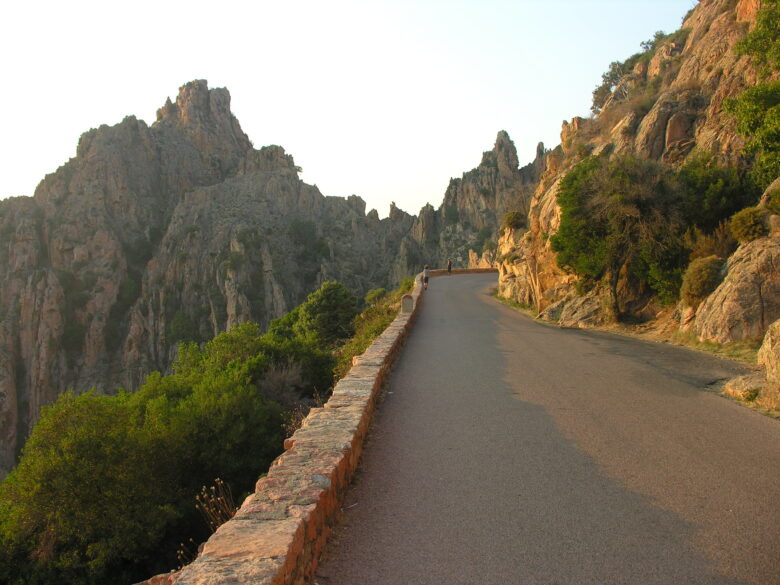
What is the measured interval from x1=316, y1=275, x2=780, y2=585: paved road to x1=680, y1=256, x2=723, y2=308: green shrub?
3930mm

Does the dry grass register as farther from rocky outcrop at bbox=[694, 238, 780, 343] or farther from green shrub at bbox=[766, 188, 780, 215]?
green shrub at bbox=[766, 188, 780, 215]

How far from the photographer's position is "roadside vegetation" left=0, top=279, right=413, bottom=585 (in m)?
7.75

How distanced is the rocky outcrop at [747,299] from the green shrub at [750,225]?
2.08ft

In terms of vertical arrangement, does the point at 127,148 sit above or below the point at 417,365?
above

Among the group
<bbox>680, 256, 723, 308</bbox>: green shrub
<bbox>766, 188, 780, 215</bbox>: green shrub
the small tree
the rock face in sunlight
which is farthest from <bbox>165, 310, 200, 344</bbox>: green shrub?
<bbox>766, 188, 780, 215</bbox>: green shrub

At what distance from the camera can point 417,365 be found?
36.1 feet

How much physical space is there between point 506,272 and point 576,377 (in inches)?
784

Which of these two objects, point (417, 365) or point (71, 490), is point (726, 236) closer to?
point (417, 365)

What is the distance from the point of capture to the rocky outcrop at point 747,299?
1091 centimetres

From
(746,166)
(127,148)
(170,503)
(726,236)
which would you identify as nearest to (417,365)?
(170,503)

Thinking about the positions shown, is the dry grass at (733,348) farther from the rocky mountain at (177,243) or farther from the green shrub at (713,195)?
the rocky mountain at (177,243)

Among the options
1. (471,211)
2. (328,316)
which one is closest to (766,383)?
(328,316)

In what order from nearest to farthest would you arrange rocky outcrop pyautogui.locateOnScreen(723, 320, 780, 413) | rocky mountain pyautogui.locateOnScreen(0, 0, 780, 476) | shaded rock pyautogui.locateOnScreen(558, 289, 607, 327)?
1. rocky outcrop pyautogui.locateOnScreen(723, 320, 780, 413)
2. shaded rock pyautogui.locateOnScreen(558, 289, 607, 327)
3. rocky mountain pyautogui.locateOnScreen(0, 0, 780, 476)

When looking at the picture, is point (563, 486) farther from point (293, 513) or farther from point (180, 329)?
point (180, 329)
